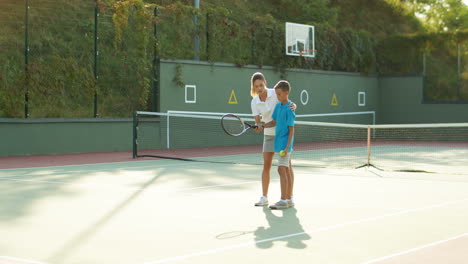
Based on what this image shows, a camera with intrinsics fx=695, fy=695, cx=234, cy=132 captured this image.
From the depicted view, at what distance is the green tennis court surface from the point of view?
5.02 m

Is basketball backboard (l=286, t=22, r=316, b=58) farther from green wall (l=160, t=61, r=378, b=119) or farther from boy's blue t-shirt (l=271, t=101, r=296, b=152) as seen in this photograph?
boy's blue t-shirt (l=271, t=101, r=296, b=152)

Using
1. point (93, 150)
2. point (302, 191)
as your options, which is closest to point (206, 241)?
point (302, 191)

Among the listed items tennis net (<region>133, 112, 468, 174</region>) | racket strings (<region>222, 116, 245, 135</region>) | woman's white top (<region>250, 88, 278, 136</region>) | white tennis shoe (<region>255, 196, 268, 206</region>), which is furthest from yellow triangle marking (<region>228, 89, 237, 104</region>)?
white tennis shoe (<region>255, 196, 268, 206</region>)

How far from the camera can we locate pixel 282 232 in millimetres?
5930

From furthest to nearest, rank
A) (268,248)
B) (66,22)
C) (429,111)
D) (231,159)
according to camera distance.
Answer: (429,111)
(66,22)
(231,159)
(268,248)

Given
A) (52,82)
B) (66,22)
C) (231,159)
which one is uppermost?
(66,22)

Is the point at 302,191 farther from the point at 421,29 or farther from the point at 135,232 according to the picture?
the point at 421,29

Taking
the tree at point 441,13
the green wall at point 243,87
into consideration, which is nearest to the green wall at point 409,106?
the green wall at point 243,87

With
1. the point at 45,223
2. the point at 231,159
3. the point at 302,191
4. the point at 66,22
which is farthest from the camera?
the point at 66,22

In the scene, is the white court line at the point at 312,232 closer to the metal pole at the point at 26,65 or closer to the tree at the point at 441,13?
the metal pole at the point at 26,65

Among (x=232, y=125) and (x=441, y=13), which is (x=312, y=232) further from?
(x=441, y=13)

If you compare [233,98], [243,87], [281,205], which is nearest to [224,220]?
[281,205]

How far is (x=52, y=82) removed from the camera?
16.8 m

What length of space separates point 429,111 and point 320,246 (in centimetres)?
2128
